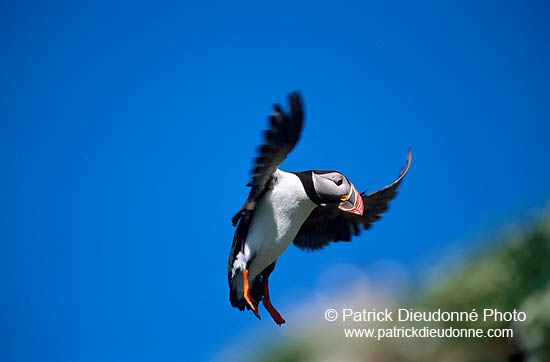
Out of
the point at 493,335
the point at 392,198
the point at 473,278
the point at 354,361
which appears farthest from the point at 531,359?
the point at 392,198

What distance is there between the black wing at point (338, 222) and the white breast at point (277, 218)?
A: 837mm

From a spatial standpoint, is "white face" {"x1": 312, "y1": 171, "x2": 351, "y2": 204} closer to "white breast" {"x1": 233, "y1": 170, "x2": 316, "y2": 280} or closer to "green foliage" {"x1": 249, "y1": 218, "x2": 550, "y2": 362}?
"white breast" {"x1": 233, "y1": 170, "x2": 316, "y2": 280}

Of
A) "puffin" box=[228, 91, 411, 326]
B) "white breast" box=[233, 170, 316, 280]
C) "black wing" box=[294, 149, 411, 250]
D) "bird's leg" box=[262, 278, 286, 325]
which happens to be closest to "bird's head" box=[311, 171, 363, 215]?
"puffin" box=[228, 91, 411, 326]

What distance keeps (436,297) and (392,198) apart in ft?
3.11

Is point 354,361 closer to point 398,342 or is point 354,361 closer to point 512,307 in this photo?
point 398,342

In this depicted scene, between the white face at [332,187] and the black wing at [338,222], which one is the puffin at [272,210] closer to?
the white face at [332,187]

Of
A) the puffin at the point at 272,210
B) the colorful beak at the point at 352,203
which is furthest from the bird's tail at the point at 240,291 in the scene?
the colorful beak at the point at 352,203

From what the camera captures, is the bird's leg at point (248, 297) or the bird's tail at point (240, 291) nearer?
the bird's leg at point (248, 297)

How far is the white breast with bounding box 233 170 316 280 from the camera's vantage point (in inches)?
184

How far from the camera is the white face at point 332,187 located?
15.1ft

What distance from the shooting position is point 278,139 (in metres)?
4.10

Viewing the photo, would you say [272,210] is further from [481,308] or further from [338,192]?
[481,308]

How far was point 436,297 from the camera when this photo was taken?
5.41 m

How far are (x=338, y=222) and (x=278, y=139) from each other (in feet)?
5.88
